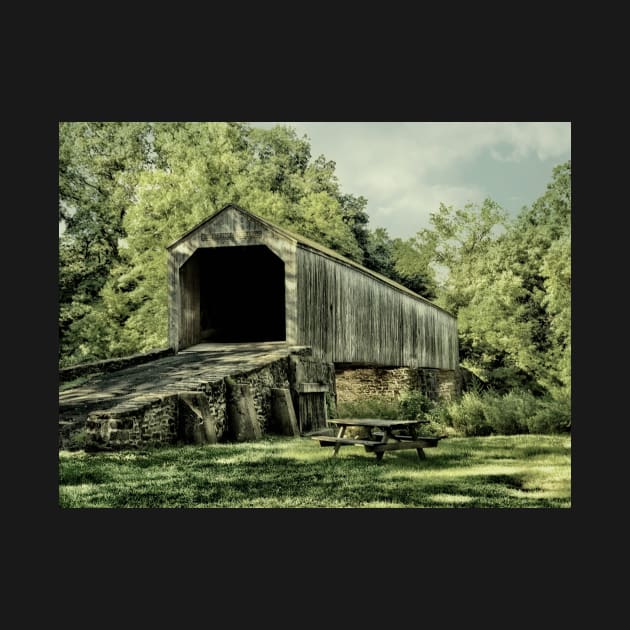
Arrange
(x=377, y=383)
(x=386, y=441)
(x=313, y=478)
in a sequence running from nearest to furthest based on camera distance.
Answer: (x=313, y=478)
(x=386, y=441)
(x=377, y=383)

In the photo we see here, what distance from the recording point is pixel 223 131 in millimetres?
25781

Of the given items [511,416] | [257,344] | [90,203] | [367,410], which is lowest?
[367,410]

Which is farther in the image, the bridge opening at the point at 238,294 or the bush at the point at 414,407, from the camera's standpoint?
the bridge opening at the point at 238,294

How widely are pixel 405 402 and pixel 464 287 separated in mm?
8364

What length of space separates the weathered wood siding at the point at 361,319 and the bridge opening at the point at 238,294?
8.69 ft

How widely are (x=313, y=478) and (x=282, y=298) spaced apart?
1362cm

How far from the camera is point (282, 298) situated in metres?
23.6

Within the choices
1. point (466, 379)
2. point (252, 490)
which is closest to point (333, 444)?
point (252, 490)

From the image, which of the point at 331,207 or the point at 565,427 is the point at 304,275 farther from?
the point at 331,207

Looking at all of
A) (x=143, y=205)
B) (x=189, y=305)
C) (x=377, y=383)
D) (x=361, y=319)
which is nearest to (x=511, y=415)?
(x=361, y=319)

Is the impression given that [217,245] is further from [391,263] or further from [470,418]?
[391,263]

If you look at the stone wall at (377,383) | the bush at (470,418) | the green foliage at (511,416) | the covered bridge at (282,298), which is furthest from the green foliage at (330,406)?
the stone wall at (377,383)

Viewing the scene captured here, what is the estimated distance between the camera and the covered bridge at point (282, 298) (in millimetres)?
17828

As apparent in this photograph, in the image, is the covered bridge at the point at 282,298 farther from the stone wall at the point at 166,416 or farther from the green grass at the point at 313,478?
the green grass at the point at 313,478
